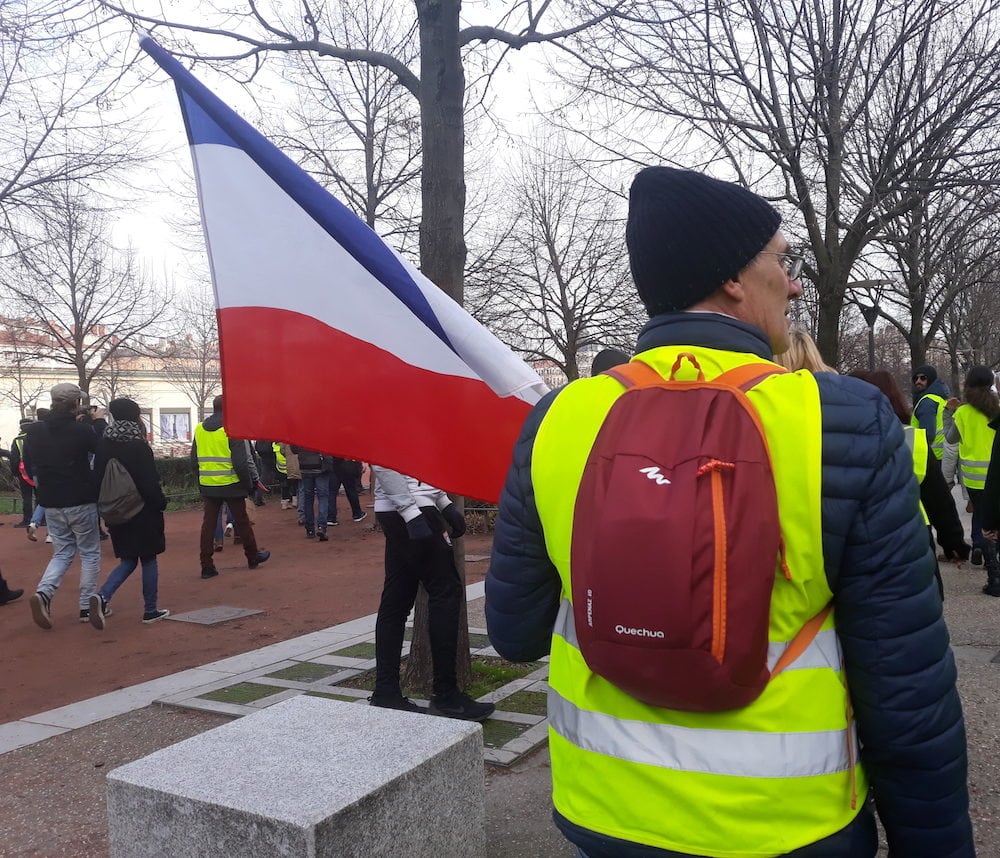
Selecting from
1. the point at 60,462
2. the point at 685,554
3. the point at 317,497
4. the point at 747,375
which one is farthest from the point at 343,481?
the point at 685,554

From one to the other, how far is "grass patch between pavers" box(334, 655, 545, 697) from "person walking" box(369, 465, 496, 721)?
1.81ft

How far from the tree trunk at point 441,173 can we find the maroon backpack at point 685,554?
4.24 metres

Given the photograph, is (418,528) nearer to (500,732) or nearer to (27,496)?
(500,732)

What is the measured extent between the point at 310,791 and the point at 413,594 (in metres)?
2.39

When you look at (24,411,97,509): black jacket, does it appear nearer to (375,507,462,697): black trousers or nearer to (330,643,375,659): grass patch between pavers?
(330,643,375,659): grass patch between pavers

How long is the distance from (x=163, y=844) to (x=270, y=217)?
6.71 feet

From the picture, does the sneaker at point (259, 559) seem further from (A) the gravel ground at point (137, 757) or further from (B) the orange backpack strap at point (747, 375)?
(B) the orange backpack strap at point (747, 375)

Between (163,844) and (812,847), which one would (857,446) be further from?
(163,844)

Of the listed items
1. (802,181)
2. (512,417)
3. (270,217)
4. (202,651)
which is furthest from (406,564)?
(802,181)

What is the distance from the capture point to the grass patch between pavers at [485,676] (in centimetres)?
561

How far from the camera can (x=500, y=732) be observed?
478 centimetres

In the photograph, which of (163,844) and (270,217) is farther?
(270,217)

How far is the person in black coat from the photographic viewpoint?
7.93 m

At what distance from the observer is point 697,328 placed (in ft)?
5.19
